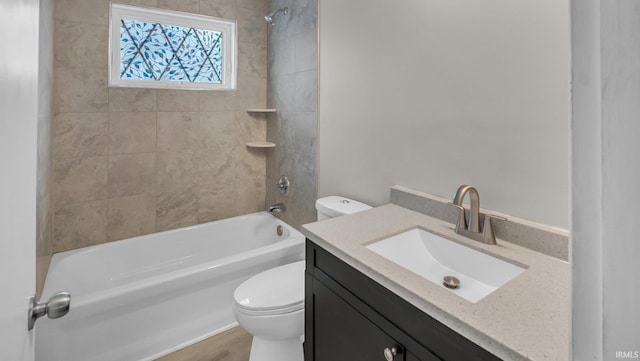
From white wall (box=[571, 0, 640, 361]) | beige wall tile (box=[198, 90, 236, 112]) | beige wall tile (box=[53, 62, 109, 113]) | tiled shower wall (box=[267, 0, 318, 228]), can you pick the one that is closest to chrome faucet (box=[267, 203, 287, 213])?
tiled shower wall (box=[267, 0, 318, 228])

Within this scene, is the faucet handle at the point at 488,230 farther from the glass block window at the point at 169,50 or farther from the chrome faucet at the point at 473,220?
the glass block window at the point at 169,50

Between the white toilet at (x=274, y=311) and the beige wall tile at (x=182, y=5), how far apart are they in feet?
6.57

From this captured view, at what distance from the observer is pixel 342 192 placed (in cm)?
199

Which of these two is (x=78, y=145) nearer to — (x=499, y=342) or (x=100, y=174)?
(x=100, y=174)

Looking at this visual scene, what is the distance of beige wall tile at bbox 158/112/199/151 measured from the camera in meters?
2.41

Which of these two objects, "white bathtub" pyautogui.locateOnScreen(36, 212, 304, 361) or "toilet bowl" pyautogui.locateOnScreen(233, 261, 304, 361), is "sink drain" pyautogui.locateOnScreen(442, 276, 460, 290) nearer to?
"toilet bowl" pyautogui.locateOnScreen(233, 261, 304, 361)

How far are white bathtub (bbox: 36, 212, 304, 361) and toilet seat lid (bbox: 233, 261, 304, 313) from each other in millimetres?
388

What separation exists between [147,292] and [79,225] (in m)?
0.96

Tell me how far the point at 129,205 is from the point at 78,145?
0.53 meters

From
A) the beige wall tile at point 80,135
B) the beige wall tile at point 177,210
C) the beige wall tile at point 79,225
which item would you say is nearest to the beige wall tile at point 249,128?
the beige wall tile at point 177,210

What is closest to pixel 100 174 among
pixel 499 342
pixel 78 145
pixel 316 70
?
pixel 78 145

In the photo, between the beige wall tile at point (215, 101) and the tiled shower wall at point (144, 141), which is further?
the beige wall tile at point (215, 101)

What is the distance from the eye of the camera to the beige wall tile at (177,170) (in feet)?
8.05

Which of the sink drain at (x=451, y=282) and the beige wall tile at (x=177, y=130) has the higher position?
the beige wall tile at (x=177, y=130)
